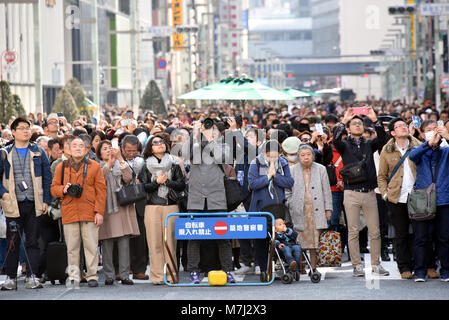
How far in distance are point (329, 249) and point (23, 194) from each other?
4.05 metres

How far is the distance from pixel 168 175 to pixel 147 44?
8954cm

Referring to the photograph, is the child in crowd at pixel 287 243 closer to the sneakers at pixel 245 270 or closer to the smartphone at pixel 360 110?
the sneakers at pixel 245 270

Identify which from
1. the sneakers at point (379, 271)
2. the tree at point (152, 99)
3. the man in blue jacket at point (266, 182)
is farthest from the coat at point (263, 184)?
the tree at point (152, 99)

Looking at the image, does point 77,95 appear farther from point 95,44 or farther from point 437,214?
point 437,214

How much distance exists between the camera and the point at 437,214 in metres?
12.1

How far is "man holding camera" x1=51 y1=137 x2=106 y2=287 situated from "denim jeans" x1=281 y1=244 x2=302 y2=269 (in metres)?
2.23

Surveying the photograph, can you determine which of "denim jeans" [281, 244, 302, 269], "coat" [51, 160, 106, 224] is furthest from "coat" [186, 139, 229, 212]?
"coat" [51, 160, 106, 224]

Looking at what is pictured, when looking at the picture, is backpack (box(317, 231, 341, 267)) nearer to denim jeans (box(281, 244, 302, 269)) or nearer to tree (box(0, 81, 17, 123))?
denim jeans (box(281, 244, 302, 269))

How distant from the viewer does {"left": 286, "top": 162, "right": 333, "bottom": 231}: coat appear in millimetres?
12719

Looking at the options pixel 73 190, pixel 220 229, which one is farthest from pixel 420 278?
pixel 73 190

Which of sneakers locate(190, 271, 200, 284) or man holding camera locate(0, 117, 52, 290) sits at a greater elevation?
man holding camera locate(0, 117, 52, 290)

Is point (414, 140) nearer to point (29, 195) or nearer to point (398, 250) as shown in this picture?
point (398, 250)

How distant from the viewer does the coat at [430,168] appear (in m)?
12.0
